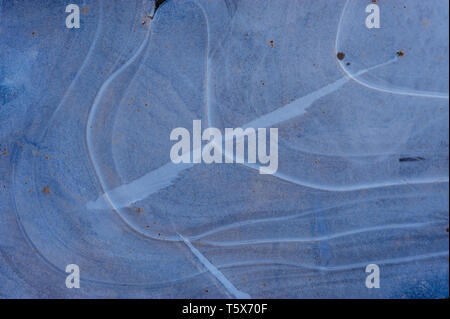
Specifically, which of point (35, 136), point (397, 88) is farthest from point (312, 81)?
point (35, 136)

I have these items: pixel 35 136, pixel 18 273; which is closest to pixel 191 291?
pixel 18 273

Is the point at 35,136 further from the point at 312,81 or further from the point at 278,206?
the point at 312,81

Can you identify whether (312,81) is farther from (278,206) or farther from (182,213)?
(182,213)

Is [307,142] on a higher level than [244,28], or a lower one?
lower

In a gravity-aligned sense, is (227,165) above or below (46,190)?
above

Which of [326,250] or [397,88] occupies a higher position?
[397,88]
